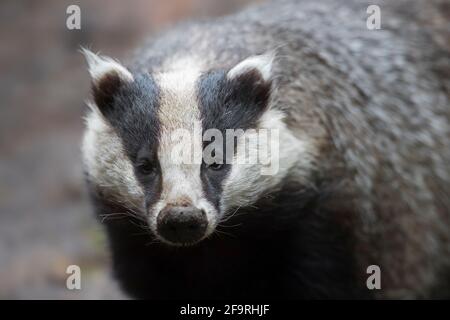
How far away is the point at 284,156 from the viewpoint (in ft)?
14.1

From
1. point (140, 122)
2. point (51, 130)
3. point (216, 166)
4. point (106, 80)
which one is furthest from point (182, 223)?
point (51, 130)

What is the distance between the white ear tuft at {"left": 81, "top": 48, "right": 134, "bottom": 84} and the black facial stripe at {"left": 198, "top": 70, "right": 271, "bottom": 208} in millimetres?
396

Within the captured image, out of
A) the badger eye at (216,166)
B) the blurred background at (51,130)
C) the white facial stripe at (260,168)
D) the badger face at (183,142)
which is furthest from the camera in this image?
the blurred background at (51,130)

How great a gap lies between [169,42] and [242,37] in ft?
1.40

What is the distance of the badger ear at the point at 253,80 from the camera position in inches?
165

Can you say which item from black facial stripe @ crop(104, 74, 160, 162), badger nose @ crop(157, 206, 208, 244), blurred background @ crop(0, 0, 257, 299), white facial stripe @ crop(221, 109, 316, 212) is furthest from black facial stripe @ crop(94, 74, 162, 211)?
blurred background @ crop(0, 0, 257, 299)

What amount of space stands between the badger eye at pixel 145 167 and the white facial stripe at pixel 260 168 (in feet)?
1.16

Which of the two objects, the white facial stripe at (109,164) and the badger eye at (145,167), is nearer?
the badger eye at (145,167)

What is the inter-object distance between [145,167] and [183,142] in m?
0.25

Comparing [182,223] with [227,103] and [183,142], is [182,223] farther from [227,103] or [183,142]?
[227,103]

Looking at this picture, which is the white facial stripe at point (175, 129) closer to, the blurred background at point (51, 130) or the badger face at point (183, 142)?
the badger face at point (183, 142)

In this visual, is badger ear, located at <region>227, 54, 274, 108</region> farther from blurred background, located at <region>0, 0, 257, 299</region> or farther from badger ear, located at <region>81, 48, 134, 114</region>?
blurred background, located at <region>0, 0, 257, 299</region>

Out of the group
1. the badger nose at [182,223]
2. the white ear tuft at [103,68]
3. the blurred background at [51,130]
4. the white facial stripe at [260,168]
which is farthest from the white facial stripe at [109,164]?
the blurred background at [51,130]

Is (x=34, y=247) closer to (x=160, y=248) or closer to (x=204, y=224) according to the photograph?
(x=160, y=248)
